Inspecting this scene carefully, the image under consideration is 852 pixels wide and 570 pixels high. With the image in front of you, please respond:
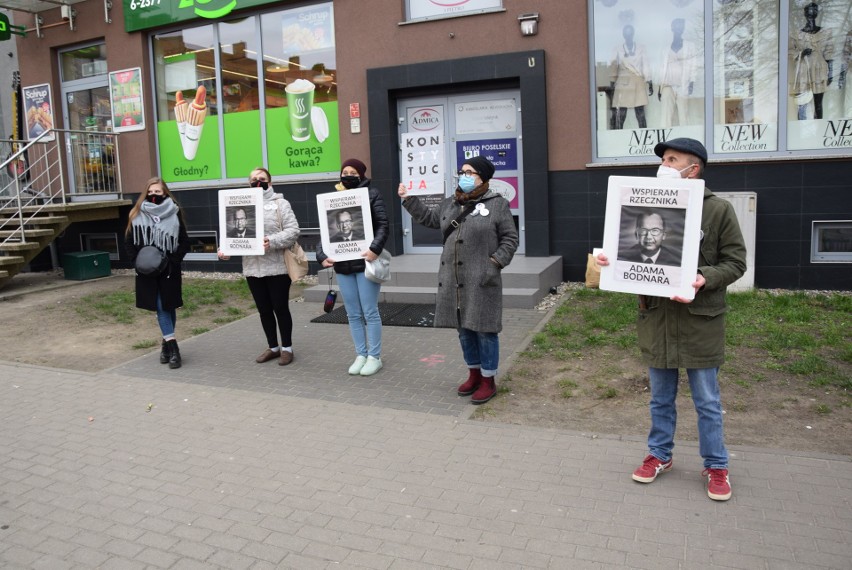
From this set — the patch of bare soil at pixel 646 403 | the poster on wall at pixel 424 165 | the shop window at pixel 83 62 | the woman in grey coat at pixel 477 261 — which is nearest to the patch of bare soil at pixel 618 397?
the patch of bare soil at pixel 646 403

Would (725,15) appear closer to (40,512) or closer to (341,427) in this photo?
(341,427)

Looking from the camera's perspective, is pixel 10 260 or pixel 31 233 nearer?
pixel 10 260

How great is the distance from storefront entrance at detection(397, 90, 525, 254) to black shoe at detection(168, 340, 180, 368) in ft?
14.8

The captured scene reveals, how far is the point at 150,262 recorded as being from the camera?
6852 millimetres

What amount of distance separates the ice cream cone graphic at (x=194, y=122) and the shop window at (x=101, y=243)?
2.55 m

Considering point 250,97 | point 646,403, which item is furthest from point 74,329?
point 646,403

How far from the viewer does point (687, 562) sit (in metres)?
3.37

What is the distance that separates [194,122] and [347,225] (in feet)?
25.3

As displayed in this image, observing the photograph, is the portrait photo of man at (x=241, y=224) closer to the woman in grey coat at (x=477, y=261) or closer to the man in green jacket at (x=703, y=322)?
the woman in grey coat at (x=477, y=261)

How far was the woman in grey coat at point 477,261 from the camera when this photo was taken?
5387mm

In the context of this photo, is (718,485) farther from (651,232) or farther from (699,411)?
(651,232)

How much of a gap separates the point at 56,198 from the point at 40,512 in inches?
448

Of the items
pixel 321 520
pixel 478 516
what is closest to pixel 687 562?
pixel 478 516

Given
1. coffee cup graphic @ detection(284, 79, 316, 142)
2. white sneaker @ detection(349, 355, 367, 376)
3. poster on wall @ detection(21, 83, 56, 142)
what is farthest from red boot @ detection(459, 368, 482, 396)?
poster on wall @ detection(21, 83, 56, 142)
